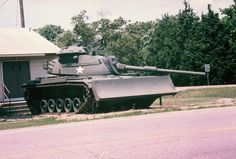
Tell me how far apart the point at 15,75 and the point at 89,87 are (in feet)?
28.6

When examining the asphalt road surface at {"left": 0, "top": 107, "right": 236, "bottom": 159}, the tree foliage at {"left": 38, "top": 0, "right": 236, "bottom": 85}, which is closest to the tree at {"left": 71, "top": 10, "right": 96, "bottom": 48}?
the tree foliage at {"left": 38, "top": 0, "right": 236, "bottom": 85}

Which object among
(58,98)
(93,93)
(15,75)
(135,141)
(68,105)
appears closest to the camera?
(135,141)

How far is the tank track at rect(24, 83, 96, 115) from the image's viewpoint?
65.8 feet

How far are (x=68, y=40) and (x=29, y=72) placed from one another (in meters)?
37.8

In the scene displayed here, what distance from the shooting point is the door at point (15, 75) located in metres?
26.6

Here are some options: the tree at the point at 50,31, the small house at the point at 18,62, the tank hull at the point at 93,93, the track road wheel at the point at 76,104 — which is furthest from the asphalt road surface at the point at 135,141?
the tree at the point at 50,31

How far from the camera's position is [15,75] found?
88.5ft

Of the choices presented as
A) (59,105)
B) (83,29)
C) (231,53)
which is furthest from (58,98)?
(83,29)

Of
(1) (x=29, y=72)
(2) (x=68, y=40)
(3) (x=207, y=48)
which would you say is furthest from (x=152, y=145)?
(2) (x=68, y=40)

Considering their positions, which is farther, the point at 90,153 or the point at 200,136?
the point at 200,136

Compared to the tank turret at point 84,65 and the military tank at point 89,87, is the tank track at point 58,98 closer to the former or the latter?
the military tank at point 89,87

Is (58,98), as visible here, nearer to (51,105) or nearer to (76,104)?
(51,105)

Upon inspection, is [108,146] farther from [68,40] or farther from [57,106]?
[68,40]

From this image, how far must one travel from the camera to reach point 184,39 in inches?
1955
